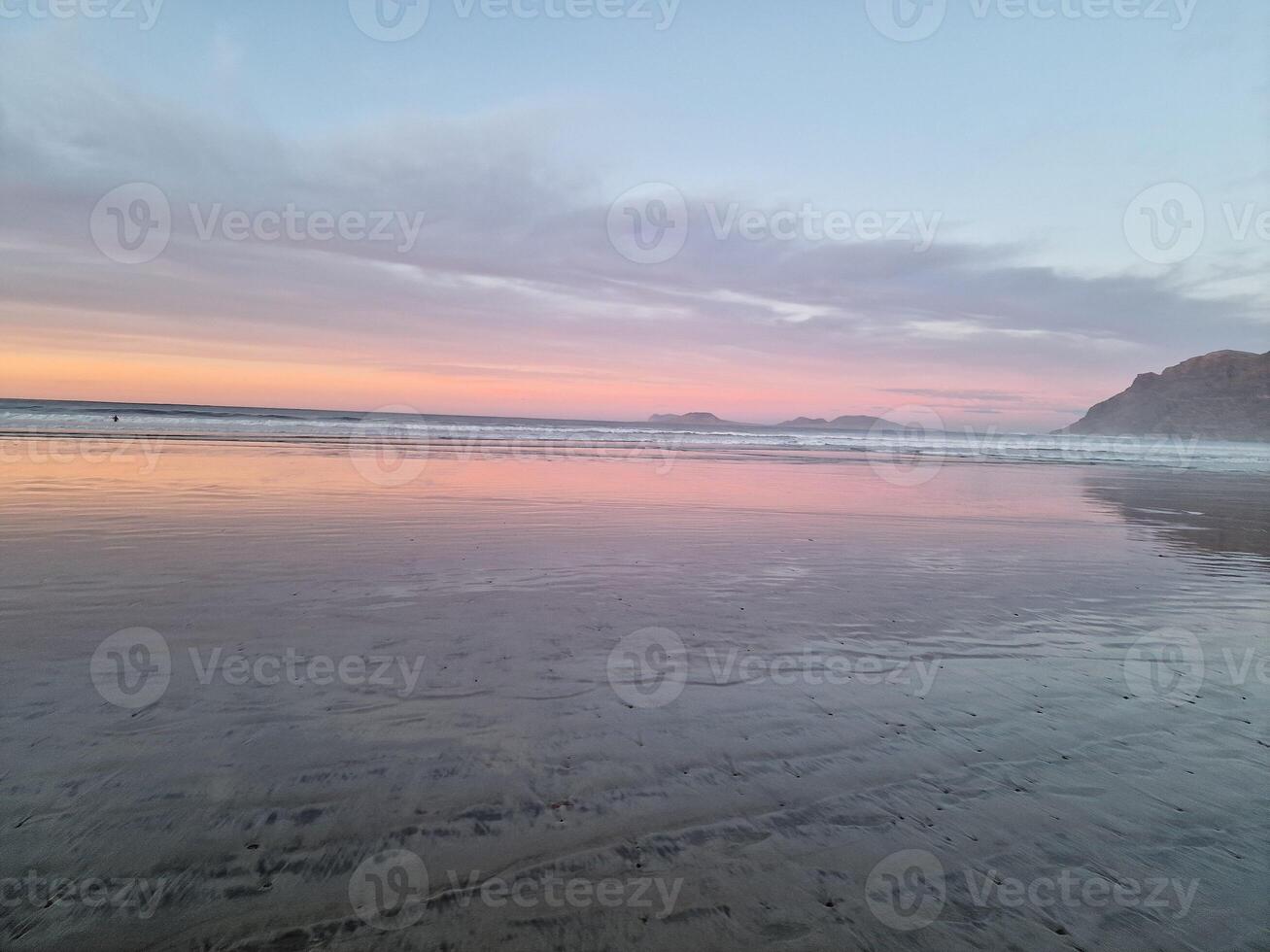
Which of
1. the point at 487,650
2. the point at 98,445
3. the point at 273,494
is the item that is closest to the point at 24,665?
the point at 487,650

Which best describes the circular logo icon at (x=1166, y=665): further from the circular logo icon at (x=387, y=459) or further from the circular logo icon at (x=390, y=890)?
the circular logo icon at (x=387, y=459)

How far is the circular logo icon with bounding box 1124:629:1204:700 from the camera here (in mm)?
5371

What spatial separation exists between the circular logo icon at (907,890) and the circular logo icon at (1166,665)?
11.1ft

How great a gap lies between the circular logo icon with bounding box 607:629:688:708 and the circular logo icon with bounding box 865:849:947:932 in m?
1.95

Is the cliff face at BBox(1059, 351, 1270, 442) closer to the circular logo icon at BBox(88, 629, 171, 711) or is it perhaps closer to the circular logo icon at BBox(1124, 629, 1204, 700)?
the circular logo icon at BBox(1124, 629, 1204, 700)

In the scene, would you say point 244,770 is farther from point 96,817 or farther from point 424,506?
point 424,506

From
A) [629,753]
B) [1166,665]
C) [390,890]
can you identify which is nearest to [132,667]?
[390,890]

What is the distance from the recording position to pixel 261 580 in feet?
24.9

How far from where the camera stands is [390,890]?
9.49 feet

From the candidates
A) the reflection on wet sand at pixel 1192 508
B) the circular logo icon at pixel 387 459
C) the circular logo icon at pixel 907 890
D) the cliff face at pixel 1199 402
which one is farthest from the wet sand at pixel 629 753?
the cliff face at pixel 1199 402

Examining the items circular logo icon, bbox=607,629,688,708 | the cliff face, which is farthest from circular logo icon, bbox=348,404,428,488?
the cliff face

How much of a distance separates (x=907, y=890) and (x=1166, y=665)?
15.2 feet

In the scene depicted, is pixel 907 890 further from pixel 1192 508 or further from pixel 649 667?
pixel 1192 508

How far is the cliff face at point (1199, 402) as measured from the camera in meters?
105
